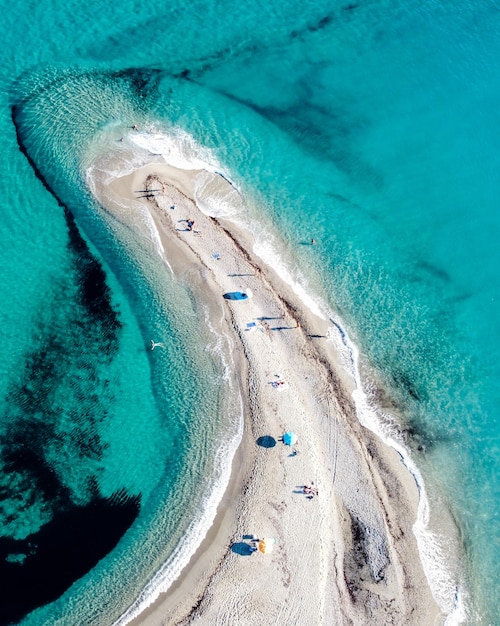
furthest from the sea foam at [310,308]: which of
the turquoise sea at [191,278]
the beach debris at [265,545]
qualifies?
the beach debris at [265,545]

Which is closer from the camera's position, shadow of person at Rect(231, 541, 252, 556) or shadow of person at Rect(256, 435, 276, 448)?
shadow of person at Rect(231, 541, 252, 556)

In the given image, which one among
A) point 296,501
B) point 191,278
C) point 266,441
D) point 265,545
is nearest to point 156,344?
point 191,278

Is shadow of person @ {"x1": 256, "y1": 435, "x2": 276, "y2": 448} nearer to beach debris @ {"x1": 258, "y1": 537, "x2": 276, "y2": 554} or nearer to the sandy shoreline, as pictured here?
the sandy shoreline

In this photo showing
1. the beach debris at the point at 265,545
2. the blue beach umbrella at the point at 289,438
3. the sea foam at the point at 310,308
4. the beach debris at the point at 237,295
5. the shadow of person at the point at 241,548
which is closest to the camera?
the beach debris at the point at 265,545

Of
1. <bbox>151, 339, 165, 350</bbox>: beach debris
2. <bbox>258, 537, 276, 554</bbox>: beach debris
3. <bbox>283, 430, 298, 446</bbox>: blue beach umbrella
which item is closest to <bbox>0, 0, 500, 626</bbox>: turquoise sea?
<bbox>151, 339, 165, 350</bbox>: beach debris

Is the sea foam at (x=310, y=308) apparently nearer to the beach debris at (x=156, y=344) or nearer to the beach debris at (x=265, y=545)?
the beach debris at (x=265, y=545)

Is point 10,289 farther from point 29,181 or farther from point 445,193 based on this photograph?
point 445,193
